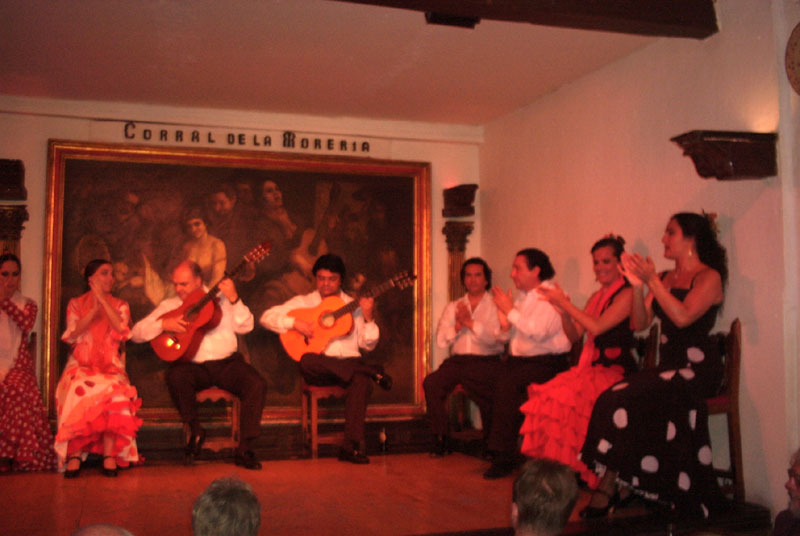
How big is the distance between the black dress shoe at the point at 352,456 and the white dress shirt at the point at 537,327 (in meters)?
1.36

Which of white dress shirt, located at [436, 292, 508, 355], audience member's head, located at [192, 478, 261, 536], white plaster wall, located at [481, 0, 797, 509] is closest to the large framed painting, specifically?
white dress shirt, located at [436, 292, 508, 355]

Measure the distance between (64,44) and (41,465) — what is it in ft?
9.36

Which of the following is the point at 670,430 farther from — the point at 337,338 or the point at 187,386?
the point at 187,386

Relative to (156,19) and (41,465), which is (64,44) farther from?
(41,465)

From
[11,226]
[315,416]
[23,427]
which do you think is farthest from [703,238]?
[11,226]

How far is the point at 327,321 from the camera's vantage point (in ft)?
21.0

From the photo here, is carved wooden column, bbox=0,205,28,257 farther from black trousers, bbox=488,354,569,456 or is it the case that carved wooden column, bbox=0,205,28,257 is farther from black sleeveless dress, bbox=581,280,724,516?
black sleeveless dress, bbox=581,280,724,516

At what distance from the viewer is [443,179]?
779 centimetres

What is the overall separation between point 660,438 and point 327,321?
118 inches

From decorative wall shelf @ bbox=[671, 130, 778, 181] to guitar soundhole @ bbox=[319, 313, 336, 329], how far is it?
3.04 meters

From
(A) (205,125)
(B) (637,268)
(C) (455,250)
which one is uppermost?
(A) (205,125)

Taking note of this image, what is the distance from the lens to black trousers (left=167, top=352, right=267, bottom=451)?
585 cm

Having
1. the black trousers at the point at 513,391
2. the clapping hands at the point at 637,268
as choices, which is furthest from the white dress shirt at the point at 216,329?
the clapping hands at the point at 637,268

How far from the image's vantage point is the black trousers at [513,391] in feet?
17.5
